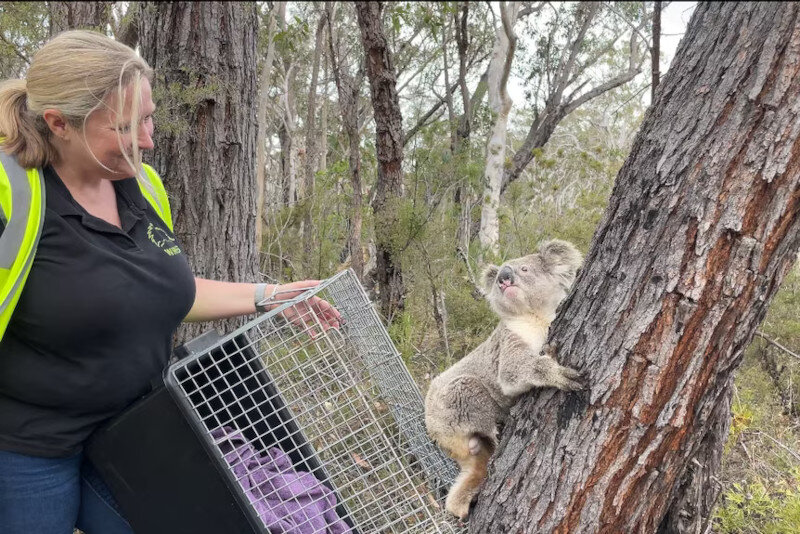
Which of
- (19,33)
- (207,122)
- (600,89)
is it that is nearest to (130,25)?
(207,122)

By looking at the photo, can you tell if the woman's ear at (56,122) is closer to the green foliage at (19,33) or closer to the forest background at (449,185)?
the forest background at (449,185)

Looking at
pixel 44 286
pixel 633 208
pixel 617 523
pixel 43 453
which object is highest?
pixel 44 286

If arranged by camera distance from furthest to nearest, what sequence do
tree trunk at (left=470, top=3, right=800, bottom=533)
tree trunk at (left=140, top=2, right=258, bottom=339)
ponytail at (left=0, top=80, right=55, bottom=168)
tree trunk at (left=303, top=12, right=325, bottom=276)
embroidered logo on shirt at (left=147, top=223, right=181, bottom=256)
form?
tree trunk at (left=303, top=12, right=325, bottom=276), tree trunk at (left=140, top=2, right=258, bottom=339), embroidered logo on shirt at (left=147, top=223, right=181, bottom=256), ponytail at (left=0, top=80, right=55, bottom=168), tree trunk at (left=470, top=3, right=800, bottom=533)

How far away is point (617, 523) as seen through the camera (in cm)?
A: 178

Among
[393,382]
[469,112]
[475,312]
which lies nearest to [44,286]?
[393,382]

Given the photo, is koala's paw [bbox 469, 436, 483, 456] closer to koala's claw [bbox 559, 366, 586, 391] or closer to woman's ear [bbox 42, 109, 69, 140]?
koala's claw [bbox 559, 366, 586, 391]

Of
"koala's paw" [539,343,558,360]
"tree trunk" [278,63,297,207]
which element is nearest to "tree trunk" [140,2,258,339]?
"koala's paw" [539,343,558,360]

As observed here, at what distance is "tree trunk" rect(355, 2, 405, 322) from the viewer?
15.9 ft

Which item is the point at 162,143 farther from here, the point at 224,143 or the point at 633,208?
the point at 633,208

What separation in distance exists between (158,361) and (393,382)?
0.84 m

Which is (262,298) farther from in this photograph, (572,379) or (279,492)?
(572,379)

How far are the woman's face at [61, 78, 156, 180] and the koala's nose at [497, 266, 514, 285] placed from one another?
4.53 feet

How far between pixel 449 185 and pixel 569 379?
459cm

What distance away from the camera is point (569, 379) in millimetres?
1804
